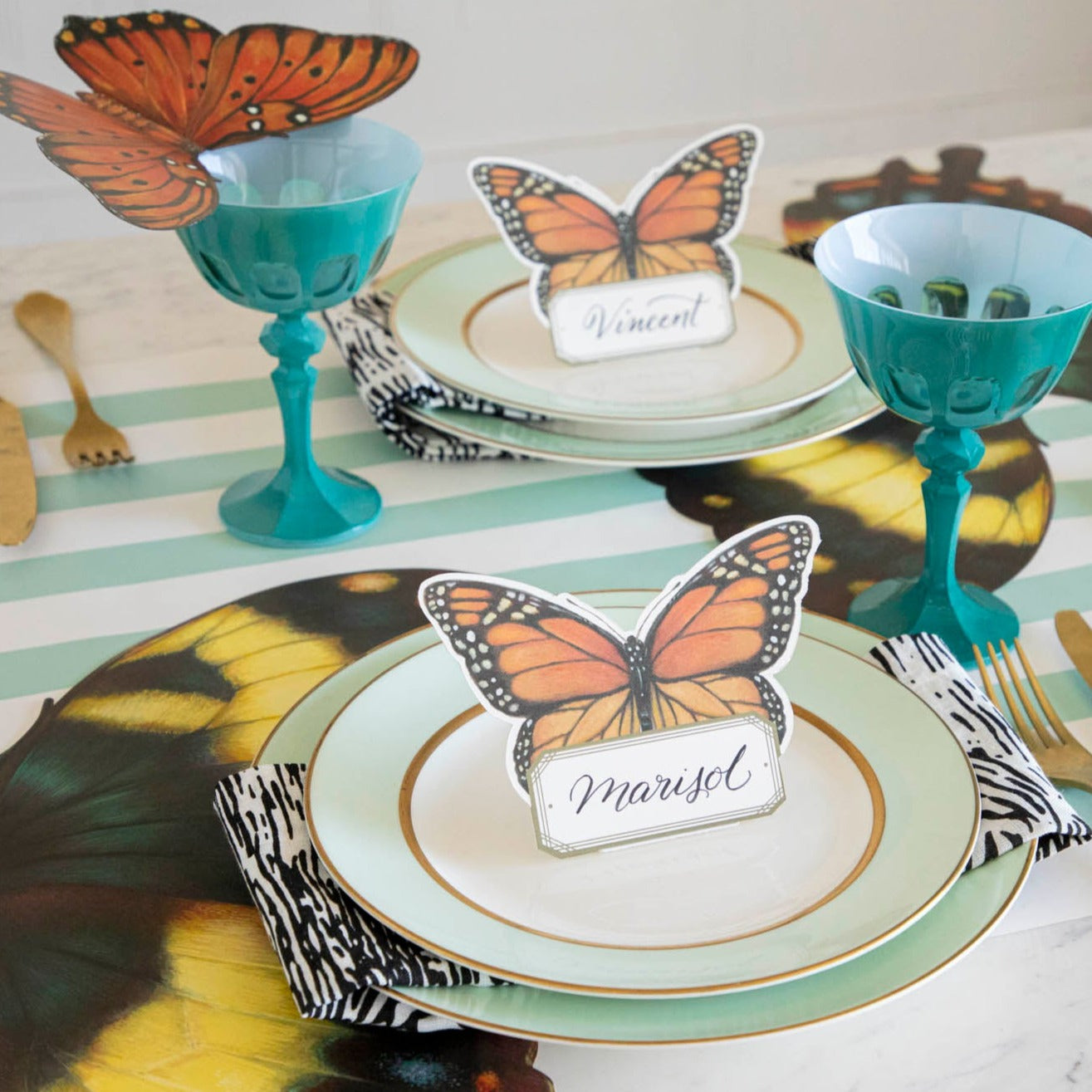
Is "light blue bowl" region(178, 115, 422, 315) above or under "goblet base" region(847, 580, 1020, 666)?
above

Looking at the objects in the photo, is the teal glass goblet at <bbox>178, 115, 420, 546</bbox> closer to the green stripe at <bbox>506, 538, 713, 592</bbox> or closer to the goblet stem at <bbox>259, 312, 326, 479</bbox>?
the goblet stem at <bbox>259, 312, 326, 479</bbox>

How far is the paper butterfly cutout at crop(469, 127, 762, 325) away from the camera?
3.46ft

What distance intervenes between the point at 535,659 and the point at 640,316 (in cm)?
53

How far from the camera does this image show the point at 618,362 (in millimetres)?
1077

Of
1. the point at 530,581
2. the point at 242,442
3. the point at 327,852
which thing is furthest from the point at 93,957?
the point at 242,442

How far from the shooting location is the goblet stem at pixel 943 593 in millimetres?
823

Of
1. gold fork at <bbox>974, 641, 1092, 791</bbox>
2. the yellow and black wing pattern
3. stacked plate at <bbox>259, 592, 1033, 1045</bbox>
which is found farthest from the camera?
the yellow and black wing pattern

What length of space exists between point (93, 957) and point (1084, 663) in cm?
57

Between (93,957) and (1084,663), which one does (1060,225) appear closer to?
(1084,663)

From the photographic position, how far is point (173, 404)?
1.14 metres

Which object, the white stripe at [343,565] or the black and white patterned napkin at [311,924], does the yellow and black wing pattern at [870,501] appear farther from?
the black and white patterned napkin at [311,924]

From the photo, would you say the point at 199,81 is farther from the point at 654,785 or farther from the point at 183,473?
the point at 654,785

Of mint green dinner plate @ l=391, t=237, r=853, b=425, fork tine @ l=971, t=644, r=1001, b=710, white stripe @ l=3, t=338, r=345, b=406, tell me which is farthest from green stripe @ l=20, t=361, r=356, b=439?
fork tine @ l=971, t=644, r=1001, b=710

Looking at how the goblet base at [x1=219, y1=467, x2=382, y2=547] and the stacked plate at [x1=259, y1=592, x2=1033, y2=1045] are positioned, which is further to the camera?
the goblet base at [x1=219, y1=467, x2=382, y2=547]
